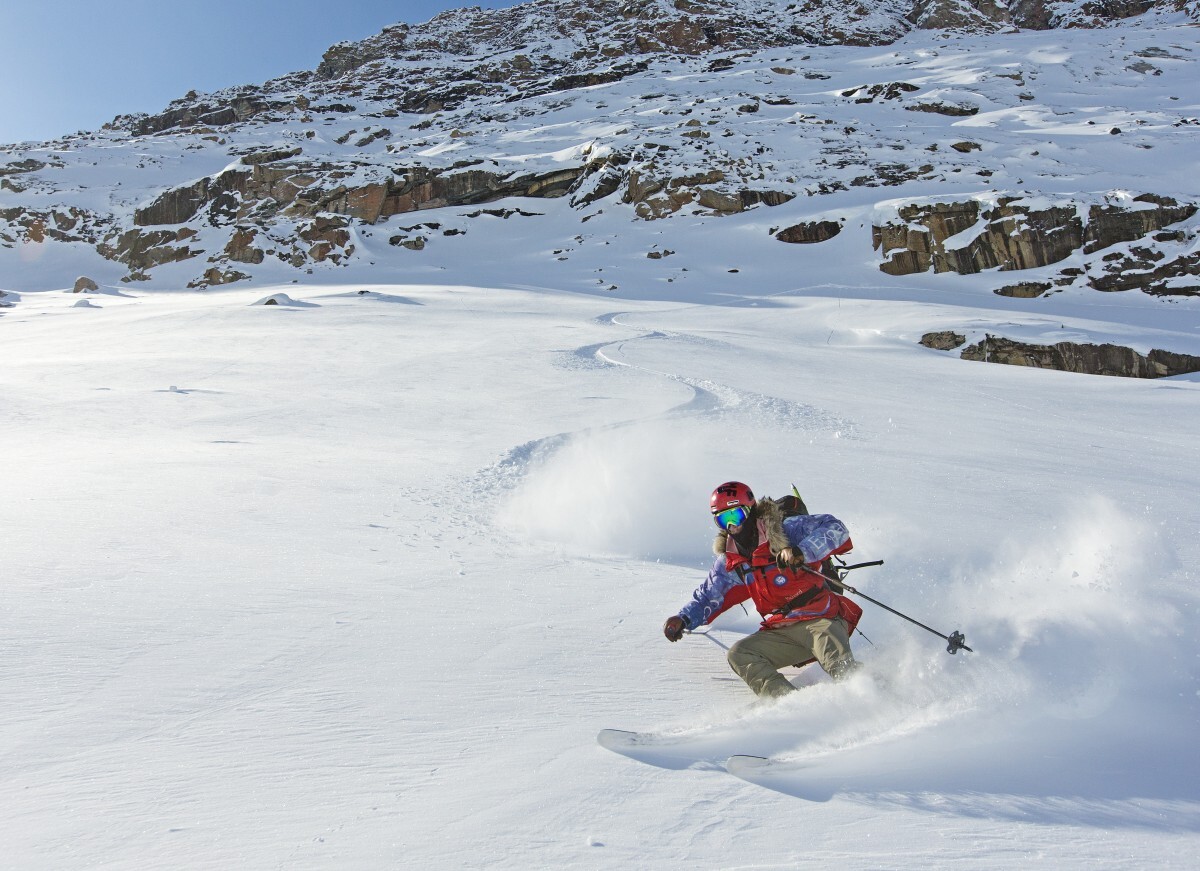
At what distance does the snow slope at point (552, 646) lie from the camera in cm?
219

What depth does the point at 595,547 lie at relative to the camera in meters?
5.39

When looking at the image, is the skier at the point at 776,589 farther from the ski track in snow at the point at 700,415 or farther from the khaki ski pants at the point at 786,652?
the ski track in snow at the point at 700,415

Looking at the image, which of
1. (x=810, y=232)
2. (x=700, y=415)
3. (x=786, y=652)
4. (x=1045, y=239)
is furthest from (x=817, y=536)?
(x=810, y=232)

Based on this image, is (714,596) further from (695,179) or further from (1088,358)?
(695,179)

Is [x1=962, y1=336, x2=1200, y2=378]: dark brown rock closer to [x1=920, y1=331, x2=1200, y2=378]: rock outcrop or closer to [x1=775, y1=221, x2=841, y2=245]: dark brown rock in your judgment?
[x1=920, y1=331, x2=1200, y2=378]: rock outcrop

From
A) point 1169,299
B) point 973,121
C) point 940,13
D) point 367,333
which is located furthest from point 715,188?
point 940,13

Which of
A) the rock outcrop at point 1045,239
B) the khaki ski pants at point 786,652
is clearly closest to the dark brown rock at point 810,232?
the rock outcrop at point 1045,239

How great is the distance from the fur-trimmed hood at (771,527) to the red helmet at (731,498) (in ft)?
0.22

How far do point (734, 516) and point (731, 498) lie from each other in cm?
9

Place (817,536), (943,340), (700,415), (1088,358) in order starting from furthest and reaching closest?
1. (943,340)
2. (1088,358)
3. (700,415)
4. (817,536)

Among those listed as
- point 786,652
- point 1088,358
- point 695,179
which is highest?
point 695,179

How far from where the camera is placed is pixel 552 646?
365 centimetres

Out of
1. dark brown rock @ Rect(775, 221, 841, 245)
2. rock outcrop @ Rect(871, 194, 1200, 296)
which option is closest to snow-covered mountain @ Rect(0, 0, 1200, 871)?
rock outcrop @ Rect(871, 194, 1200, 296)

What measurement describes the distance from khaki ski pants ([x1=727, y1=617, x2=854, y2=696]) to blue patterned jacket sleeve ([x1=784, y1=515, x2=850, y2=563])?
0.33 m
